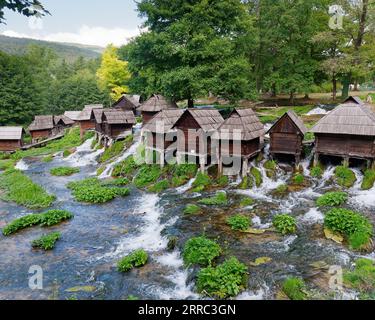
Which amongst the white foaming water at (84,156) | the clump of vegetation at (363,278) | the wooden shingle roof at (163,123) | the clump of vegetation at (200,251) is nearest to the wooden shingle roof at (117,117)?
the white foaming water at (84,156)

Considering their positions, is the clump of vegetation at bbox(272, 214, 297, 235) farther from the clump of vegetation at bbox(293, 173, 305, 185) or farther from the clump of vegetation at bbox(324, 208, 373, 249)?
the clump of vegetation at bbox(293, 173, 305, 185)

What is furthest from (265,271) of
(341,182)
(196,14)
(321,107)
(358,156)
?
(321,107)

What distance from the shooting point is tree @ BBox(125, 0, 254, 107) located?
100 feet

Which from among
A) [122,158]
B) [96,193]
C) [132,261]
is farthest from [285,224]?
[122,158]

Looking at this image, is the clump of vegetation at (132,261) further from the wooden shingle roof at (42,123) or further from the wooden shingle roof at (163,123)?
the wooden shingle roof at (42,123)

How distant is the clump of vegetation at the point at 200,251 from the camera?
1344 cm

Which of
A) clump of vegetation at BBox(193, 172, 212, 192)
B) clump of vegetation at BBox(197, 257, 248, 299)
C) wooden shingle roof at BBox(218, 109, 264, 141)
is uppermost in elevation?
wooden shingle roof at BBox(218, 109, 264, 141)

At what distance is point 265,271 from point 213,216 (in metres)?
5.89

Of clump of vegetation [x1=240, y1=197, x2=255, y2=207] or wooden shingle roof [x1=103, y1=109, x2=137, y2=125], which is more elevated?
wooden shingle roof [x1=103, y1=109, x2=137, y2=125]

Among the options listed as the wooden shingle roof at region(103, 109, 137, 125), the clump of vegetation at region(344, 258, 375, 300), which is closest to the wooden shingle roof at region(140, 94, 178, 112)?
the wooden shingle roof at region(103, 109, 137, 125)

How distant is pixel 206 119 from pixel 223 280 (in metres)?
14.7

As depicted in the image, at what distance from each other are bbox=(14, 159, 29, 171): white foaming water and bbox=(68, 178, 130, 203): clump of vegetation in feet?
41.1

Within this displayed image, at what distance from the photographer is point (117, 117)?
116 feet

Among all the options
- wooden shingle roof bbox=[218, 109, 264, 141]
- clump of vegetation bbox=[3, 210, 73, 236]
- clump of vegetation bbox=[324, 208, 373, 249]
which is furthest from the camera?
wooden shingle roof bbox=[218, 109, 264, 141]
